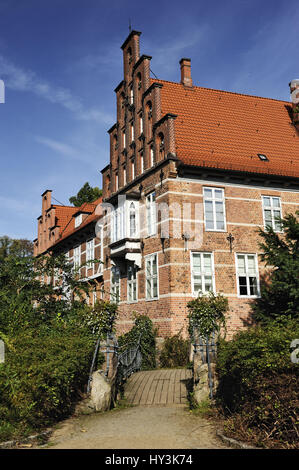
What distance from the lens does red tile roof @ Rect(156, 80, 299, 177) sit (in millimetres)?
18641

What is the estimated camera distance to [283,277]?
12641 millimetres

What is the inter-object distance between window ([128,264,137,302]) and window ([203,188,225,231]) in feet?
13.4

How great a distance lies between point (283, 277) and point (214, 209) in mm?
6097

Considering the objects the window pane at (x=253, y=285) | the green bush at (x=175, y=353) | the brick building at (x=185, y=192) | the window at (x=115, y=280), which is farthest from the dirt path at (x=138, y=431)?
the window at (x=115, y=280)

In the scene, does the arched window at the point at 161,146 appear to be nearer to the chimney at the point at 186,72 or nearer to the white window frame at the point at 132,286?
the white window frame at the point at 132,286

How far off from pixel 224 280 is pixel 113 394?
900cm

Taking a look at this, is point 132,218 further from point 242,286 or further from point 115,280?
point 242,286

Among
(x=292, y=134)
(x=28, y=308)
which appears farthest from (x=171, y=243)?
(x=292, y=134)

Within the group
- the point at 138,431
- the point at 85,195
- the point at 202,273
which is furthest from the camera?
the point at 85,195

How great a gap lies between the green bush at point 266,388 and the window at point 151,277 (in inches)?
386

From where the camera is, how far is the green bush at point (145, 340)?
15344 millimetres

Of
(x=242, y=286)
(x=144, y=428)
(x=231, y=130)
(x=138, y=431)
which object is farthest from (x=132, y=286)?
(x=138, y=431)
